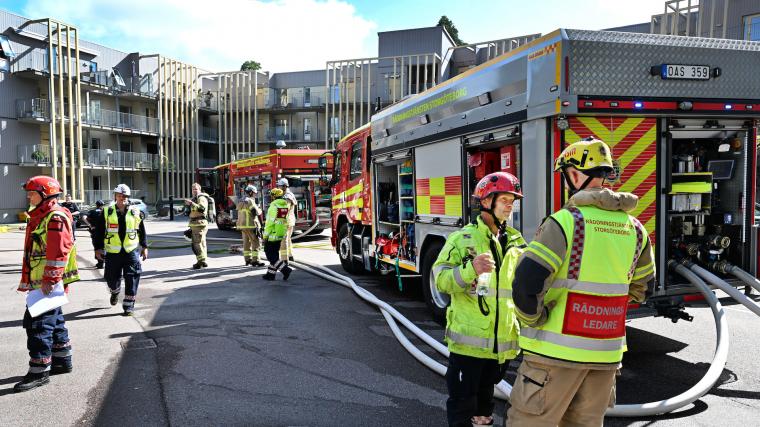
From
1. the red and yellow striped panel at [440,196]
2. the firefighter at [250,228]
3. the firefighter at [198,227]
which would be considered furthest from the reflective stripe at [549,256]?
the firefighter at [198,227]

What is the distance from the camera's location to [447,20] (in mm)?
56688

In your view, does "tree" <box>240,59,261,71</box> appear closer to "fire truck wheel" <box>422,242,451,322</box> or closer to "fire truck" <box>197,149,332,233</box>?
"fire truck" <box>197,149,332,233</box>

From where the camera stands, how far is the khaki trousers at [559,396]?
2279mm

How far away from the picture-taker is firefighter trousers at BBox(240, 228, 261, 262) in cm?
1116

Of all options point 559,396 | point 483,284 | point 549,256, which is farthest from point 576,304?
point 483,284

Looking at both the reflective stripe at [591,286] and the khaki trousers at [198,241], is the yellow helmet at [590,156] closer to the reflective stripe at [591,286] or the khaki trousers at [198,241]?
the reflective stripe at [591,286]

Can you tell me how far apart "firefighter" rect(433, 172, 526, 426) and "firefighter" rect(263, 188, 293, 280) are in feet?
22.0

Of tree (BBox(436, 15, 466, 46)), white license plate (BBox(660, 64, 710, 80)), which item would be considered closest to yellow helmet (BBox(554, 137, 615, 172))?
white license plate (BBox(660, 64, 710, 80))

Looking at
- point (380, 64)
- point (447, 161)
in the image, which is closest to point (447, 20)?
point (380, 64)

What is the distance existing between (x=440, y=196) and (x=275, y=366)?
2.85m

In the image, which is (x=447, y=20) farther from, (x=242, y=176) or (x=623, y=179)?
(x=623, y=179)

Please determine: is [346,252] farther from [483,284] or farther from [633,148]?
[483,284]

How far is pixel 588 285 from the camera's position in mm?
2264

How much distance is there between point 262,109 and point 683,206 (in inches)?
1696
